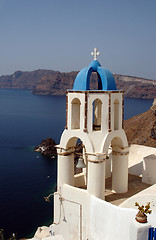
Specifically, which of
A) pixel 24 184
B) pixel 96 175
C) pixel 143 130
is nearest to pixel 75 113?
pixel 96 175

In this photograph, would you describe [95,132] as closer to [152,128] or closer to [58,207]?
[58,207]

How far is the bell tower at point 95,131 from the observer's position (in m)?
12.2

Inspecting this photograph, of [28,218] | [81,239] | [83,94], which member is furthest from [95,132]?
[28,218]

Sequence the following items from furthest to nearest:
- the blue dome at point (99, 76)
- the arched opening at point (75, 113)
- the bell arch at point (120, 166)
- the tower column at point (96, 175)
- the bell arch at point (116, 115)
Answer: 1. the bell arch at point (120, 166)
2. the bell arch at point (116, 115)
3. the arched opening at point (75, 113)
4. the blue dome at point (99, 76)
5. the tower column at point (96, 175)

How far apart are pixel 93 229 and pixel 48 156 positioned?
48998 mm

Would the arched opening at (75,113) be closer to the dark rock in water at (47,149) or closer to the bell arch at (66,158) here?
the bell arch at (66,158)

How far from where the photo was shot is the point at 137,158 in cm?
1675

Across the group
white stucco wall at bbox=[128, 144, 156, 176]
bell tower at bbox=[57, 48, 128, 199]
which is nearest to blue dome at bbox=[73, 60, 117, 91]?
bell tower at bbox=[57, 48, 128, 199]

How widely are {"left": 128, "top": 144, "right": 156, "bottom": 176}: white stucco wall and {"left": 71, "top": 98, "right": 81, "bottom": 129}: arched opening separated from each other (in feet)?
16.0

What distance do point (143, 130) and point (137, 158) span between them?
44609 mm

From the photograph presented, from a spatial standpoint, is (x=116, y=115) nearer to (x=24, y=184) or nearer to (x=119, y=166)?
(x=119, y=166)

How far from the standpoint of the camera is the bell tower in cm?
1216

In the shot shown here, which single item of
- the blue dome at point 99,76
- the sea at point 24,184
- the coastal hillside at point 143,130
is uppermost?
the blue dome at point 99,76

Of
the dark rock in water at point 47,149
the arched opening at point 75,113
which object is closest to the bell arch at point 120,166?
the arched opening at point 75,113
